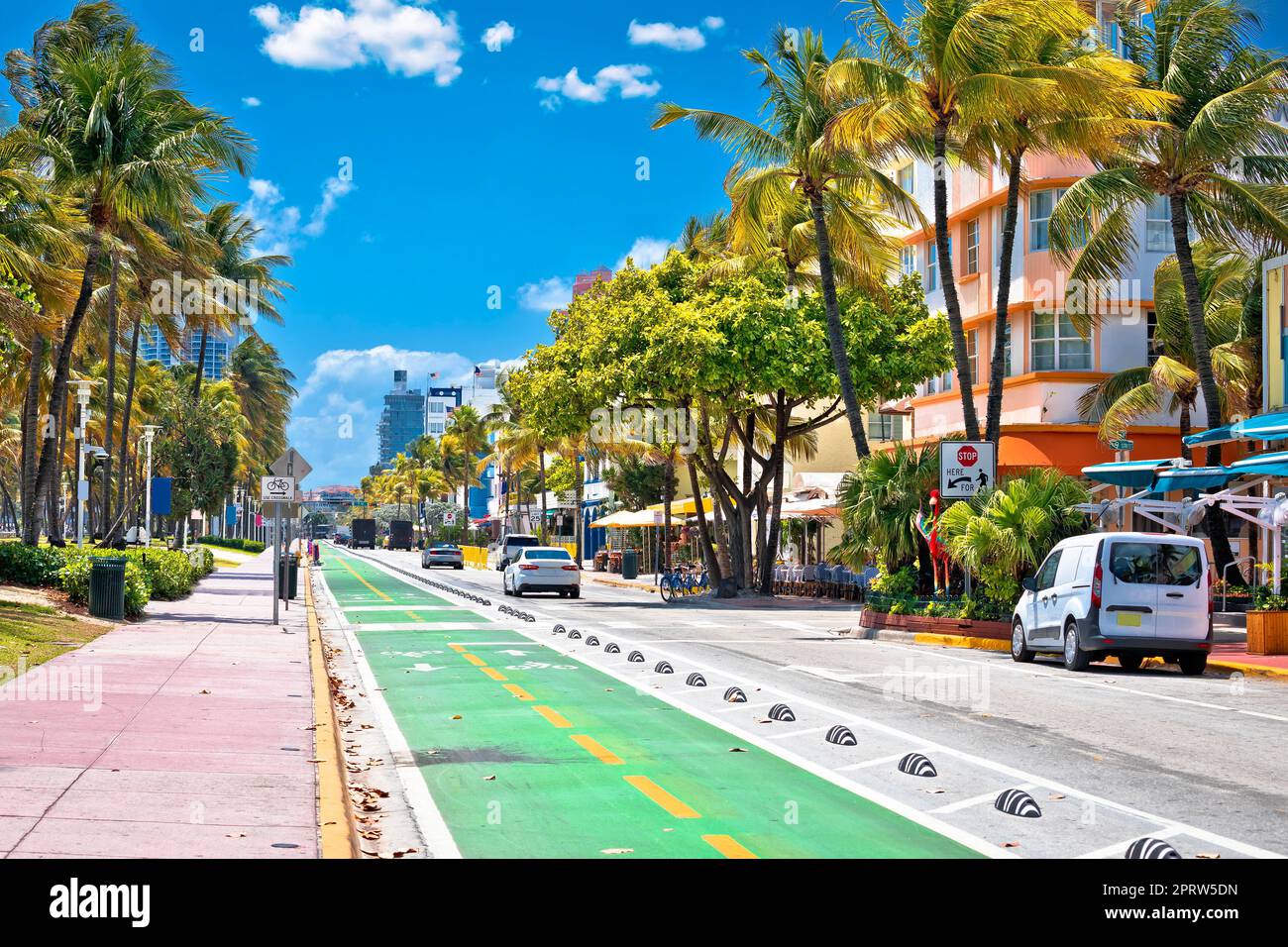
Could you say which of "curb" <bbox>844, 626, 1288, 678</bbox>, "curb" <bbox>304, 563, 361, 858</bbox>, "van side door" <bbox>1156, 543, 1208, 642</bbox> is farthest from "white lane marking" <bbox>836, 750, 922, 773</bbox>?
"curb" <bbox>844, 626, 1288, 678</bbox>

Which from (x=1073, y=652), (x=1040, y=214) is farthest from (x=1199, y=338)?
(x=1040, y=214)

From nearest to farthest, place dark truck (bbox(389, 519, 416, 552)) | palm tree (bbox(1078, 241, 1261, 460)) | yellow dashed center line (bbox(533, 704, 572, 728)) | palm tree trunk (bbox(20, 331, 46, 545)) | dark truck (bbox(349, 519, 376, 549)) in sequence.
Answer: yellow dashed center line (bbox(533, 704, 572, 728)), palm tree trunk (bbox(20, 331, 46, 545)), palm tree (bbox(1078, 241, 1261, 460)), dark truck (bbox(389, 519, 416, 552)), dark truck (bbox(349, 519, 376, 549))

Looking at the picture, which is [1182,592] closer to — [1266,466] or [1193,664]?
[1193,664]

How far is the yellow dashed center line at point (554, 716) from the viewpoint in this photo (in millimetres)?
13008

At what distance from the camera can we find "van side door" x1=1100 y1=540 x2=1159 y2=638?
17.8 m

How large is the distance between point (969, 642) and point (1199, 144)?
11.0m

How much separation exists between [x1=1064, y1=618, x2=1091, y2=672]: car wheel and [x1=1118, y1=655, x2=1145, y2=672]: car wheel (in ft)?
1.84

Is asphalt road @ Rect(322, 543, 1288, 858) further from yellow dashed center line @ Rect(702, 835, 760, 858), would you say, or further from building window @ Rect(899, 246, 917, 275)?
building window @ Rect(899, 246, 917, 275)

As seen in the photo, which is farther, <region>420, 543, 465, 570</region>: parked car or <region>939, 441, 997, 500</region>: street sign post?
<region>420, 543, 465, 570</region>: parked car

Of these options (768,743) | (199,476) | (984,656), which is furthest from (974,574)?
(199,476)

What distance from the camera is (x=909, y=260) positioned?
4725cm

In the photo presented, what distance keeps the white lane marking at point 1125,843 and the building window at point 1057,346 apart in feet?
103

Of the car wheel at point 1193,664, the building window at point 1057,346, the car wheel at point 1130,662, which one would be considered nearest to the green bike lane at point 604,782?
the car wheel at point 1130,662
